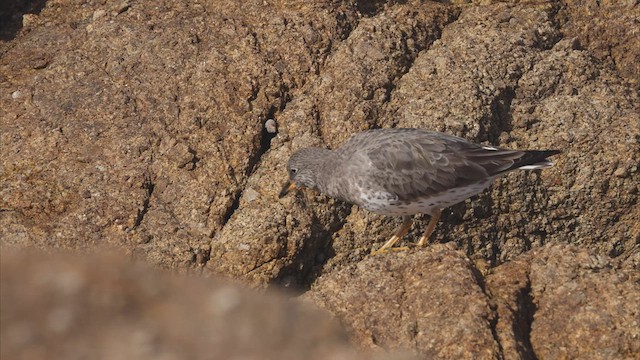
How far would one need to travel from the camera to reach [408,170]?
10.7 metres

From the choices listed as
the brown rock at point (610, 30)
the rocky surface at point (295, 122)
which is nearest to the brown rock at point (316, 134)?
the rocky surface at point (295, 122)

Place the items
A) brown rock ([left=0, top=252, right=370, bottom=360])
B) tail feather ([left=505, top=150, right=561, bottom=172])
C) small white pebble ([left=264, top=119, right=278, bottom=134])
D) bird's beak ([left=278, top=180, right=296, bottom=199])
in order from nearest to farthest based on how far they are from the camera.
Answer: brown rock ([left=0, top=252, right=370, bottom=360]) → tail feather ([left=505, top=150, right=561, bottom=172]) → bird's beak ([left=278, top=180, right=296, bottom=199]) → small white pebble ([left=264, top=119, right=278, bottom=134])

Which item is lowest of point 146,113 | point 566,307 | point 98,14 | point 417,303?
point 417,303

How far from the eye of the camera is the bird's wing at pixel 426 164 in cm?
1058

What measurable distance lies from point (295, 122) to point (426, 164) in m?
1.69

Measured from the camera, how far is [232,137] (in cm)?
1117

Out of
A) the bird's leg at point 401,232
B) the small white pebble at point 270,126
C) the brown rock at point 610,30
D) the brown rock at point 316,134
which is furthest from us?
the brown rock at point 610,30

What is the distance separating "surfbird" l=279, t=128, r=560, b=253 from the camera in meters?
10.6

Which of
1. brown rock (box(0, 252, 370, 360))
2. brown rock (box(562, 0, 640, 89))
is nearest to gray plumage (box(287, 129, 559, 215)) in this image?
brown rock (box(562, 0, 640, 89))

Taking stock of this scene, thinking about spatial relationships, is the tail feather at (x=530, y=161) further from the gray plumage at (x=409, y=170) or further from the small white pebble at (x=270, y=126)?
the small white pebble at (x=270, y=126)

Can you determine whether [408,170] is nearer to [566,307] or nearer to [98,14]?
[566,307]

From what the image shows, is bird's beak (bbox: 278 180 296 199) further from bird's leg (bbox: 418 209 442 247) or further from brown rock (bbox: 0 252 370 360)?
brown rock (bbox: 0 252 370 360)

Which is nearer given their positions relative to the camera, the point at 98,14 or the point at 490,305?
the point at 490,305

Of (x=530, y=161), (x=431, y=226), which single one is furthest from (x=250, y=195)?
(x=530, y=161)
